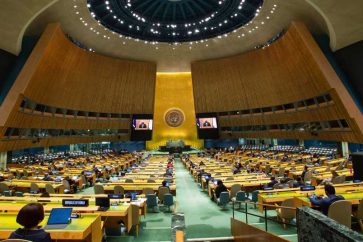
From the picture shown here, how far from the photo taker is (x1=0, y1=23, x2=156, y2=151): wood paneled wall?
1931 cm

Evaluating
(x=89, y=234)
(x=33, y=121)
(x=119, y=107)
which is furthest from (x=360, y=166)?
(x=119, y=107)

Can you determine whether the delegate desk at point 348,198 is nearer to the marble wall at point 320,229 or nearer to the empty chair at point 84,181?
the marble wall at point 320,229

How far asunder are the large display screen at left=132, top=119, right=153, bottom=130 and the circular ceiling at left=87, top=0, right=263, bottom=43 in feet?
36.8

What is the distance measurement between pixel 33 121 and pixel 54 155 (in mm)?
8118

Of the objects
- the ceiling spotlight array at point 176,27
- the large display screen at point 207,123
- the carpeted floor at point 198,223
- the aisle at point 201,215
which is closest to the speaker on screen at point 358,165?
the carpeted floor at point 198,223

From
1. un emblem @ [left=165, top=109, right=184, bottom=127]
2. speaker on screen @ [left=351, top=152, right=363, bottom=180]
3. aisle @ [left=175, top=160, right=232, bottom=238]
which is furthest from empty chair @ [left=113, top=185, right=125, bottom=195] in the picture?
un emblem @ [left=165, top=109, right=184, bottom=127]

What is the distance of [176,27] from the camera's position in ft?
91.7

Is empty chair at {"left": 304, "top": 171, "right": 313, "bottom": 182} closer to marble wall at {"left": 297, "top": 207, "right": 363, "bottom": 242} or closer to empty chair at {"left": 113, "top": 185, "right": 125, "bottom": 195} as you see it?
empty chair at {"left": 113, "top": 185, "right": 125, "bottom": 195}

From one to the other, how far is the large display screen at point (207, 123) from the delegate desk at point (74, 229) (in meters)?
30.5

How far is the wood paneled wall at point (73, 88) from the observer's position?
19.3m

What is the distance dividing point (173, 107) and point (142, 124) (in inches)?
387

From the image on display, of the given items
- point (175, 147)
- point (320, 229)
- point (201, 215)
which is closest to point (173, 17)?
point (175, 147)

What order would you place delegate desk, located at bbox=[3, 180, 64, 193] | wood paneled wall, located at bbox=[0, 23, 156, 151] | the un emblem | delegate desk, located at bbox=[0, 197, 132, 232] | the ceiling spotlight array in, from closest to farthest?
delegate desk, located at bbox=[0, 197, 132, 232] < delegate desk, located at bbox=[3, 180, 64, 193] < wood paneled wall, located at bbox=[0, 23, 156, 151] < the ceiling spotlight array < the un emblem

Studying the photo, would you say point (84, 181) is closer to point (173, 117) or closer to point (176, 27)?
point (176, 27)
